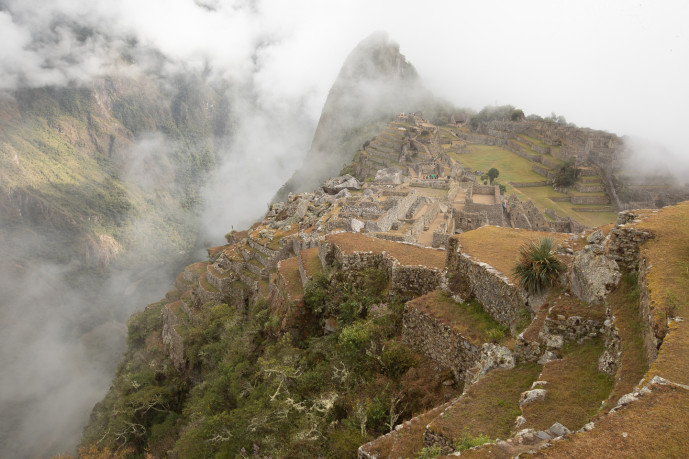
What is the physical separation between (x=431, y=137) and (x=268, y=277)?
200 feet

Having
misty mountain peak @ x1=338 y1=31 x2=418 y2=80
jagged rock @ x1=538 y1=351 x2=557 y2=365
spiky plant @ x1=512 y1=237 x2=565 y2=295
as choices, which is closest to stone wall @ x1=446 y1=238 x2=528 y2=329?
spiky plant @ x1=512 y1=237 x2=565 y2=295

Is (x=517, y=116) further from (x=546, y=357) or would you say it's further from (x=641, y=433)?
(x=641, y=433)

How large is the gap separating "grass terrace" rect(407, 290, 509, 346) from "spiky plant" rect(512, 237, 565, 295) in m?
1.33

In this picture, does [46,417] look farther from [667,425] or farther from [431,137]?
[431,137]

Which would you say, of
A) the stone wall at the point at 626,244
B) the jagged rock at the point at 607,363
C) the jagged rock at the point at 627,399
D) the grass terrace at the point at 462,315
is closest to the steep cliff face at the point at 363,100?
the grass terrace at the point at 462,315

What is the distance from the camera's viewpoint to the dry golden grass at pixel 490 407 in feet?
19.3

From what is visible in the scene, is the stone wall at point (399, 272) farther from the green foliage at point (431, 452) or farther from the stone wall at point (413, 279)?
the green foliage at point (431, 452)

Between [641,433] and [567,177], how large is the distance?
70.8 metres

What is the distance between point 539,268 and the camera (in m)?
8.25

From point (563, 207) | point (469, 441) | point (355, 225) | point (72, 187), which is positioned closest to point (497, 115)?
point (563, 207)

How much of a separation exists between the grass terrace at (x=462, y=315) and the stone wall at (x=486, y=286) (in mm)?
217

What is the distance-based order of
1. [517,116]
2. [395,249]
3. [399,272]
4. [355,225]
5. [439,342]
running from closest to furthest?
[439,342]
[399,272]
[395,249]
[355,225]
[517,116]

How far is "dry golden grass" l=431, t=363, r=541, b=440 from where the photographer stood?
588cm

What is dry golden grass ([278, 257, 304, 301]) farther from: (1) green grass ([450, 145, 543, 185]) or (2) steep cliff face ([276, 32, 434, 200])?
(2) steep cliff face ([276, 32, 434, 200])
